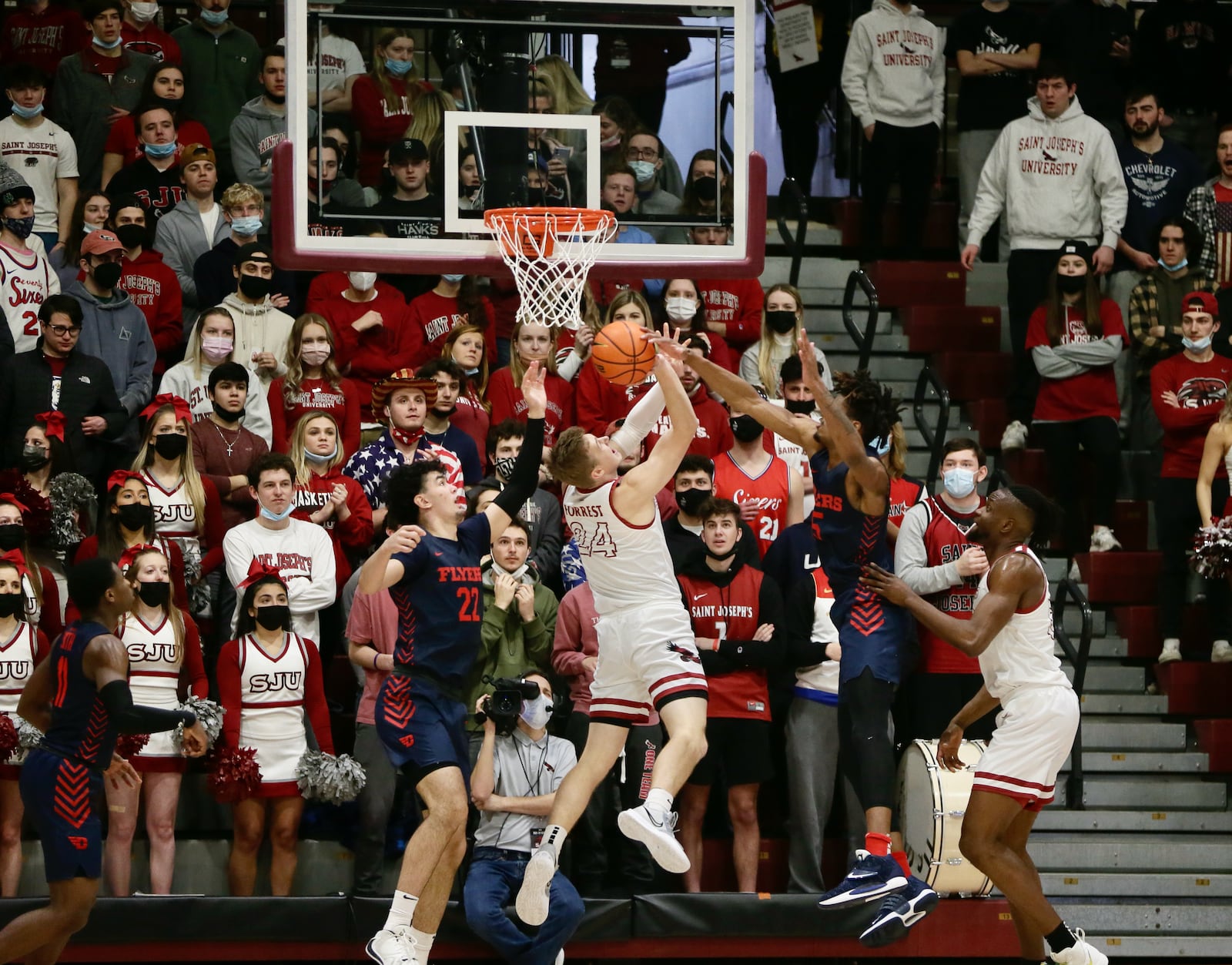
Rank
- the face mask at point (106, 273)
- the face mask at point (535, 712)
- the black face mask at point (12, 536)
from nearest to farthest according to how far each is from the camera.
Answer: the face mask at point (535, 712)
the black face mask at point (12, 536)
the face mask at point (106, 273)

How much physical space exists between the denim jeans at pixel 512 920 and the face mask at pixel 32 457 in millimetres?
3696

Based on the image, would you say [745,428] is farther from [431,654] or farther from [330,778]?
[330,778]

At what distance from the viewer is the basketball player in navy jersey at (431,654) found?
872 centimetres

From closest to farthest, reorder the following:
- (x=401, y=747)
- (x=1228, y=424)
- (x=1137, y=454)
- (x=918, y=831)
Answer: (x=401, y=747) < (x=918, y=831) < (x=1228, y=424) < (x=1137, y=454)

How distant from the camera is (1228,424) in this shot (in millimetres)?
11898

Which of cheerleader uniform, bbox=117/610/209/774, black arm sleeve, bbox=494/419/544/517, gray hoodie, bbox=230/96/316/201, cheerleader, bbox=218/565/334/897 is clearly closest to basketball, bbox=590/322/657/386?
black arm sleeve, bbox=494/419/544/517

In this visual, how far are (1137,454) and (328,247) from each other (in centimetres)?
668

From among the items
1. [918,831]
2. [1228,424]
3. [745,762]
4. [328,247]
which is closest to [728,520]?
[745,762]

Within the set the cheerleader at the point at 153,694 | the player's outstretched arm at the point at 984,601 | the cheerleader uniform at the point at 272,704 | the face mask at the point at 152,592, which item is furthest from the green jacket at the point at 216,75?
the player's outstretched arm at the point at 984,601

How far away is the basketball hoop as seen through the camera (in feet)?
31.0

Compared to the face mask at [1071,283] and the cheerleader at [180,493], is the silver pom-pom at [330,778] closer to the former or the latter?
the cheerleader at [180,493]

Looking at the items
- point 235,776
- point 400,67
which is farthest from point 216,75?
point 235,776

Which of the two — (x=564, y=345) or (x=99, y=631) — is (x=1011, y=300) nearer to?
(x=564, y=345)

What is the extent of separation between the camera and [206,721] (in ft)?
33.1
